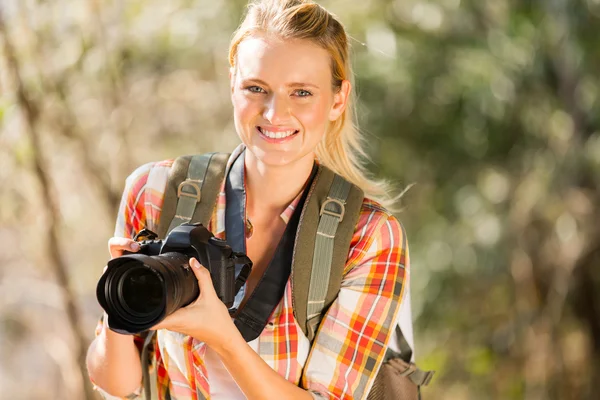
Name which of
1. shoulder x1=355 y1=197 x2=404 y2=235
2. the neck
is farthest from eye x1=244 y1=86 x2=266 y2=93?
shoulder x1=355 y1=197 x2=404 y2=235

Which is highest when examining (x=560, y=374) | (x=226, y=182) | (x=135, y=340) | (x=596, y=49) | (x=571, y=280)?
(x=596, y=49)

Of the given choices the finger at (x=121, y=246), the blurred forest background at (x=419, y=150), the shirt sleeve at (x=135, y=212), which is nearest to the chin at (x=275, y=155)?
the shirt sleeve at (x=135, y=212)

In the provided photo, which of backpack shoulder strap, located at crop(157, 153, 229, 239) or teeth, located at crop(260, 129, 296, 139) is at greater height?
teeth, located at crop(260, 129, 296, 139)

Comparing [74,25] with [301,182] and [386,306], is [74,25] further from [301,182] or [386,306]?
[386,306]

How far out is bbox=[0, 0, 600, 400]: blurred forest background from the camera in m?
3.22

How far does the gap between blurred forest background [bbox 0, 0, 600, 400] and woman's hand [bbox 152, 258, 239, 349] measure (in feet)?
5.69

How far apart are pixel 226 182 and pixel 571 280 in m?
3.66

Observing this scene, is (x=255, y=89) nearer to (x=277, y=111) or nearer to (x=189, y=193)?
(x=277, y=111)

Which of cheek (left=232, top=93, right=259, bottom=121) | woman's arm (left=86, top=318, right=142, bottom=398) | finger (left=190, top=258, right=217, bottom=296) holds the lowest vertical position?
woman's arm (left=86, top=318, right=142, bottom=398)

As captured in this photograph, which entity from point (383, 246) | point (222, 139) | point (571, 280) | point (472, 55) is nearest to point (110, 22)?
point (222, 139)

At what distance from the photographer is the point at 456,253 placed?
15.6ft

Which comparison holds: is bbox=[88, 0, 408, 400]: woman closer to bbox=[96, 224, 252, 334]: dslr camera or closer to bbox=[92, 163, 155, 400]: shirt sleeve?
bbox=[92, 163, 155, 400]: shirt sleeve

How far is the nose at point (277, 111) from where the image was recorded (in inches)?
58.5

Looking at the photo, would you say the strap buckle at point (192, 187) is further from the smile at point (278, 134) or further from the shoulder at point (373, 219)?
the shoulder at point (373, 219)
